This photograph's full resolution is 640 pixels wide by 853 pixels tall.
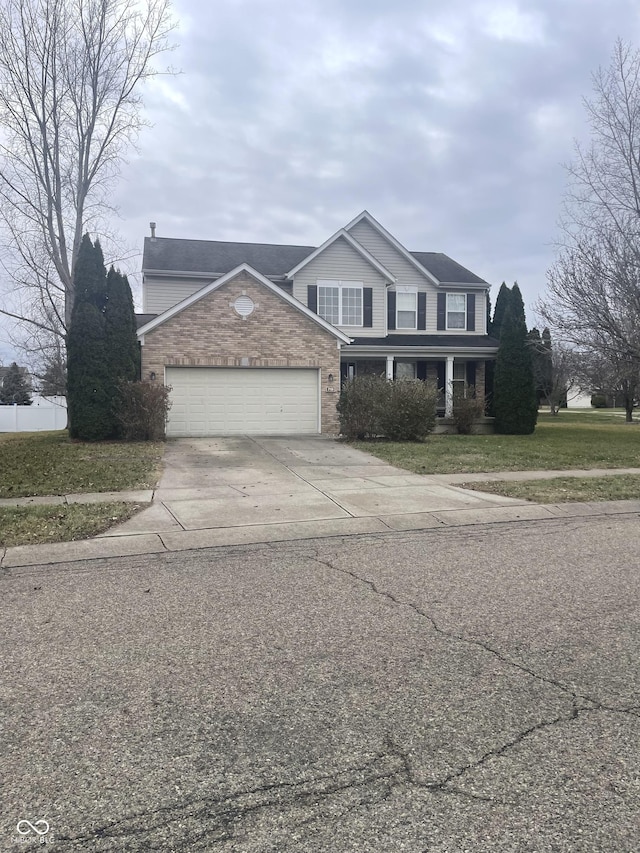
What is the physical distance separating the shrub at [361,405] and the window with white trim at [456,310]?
9866mm

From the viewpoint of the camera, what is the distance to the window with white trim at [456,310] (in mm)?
26547

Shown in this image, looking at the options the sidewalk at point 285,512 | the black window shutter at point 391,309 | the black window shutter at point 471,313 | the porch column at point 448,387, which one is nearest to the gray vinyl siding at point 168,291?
the black window shutter at point 391,309

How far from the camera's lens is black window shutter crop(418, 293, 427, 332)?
85.7 feet

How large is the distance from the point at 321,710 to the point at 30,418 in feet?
124

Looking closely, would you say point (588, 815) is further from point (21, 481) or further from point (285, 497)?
point (21, 481)

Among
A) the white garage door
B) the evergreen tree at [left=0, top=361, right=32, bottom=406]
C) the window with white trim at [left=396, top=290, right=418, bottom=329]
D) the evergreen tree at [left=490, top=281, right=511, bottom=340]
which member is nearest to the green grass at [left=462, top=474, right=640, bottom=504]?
the white garage door

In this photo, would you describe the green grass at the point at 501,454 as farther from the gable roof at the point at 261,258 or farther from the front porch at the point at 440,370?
the gable roof at the point at 261,258

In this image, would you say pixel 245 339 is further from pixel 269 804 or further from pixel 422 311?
pixel 269 804

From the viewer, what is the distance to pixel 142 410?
56.9 ft

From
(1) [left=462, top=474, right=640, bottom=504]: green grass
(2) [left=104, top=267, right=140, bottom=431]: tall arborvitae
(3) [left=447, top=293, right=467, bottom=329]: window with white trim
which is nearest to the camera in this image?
(1) [left=462, top=474, right=640, bottom=504]: green grass

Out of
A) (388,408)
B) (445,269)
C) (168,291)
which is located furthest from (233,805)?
(445,269)

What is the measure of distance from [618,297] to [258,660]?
1881 centimetres

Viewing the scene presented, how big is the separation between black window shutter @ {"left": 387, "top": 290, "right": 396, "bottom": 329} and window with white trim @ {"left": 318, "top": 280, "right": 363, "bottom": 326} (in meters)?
1.37

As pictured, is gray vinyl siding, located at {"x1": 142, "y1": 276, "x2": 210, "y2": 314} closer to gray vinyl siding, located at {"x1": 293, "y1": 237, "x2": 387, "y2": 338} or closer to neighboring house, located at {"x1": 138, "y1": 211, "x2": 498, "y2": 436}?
neighboring house, located at {"x1": 138, "y1": 211, "x2": 498, "y2": 436}
